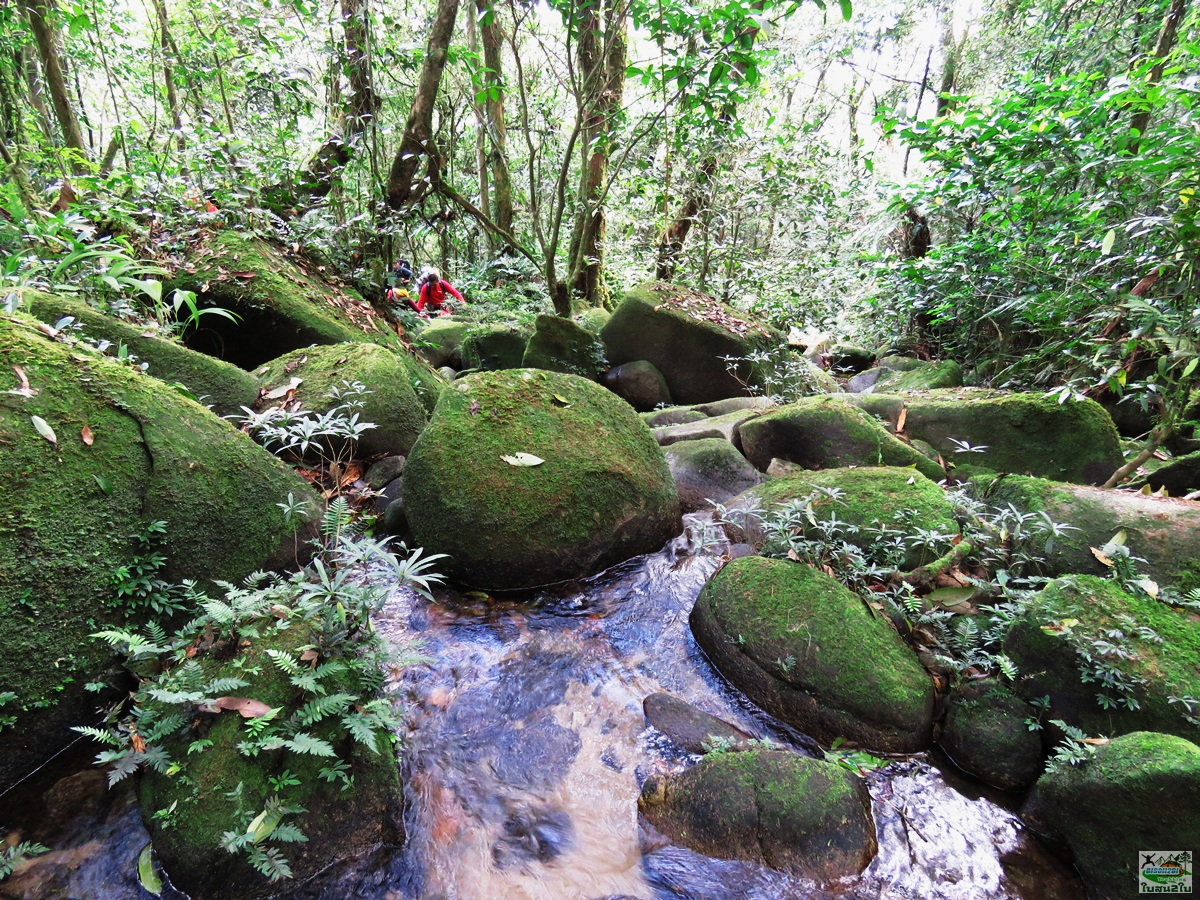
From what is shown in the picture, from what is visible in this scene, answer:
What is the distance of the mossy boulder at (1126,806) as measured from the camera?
6.22 feet

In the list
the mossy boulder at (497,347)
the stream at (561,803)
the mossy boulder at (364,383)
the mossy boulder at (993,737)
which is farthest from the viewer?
the mossy boulder at (497,347)

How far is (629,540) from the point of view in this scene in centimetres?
407

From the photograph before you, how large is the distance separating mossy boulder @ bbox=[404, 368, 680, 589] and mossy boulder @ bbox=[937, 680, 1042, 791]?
2.17m

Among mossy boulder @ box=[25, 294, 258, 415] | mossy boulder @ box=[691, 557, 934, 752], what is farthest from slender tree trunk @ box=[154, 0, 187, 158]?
mossy boulder @ box=[691, 557, 934, 752]

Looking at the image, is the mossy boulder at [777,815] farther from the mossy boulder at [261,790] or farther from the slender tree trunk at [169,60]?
the slender tree trunk at [169,60]

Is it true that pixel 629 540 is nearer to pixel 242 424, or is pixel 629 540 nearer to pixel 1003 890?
pixel 1003 890

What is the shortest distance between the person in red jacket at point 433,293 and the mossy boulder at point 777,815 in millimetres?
9523

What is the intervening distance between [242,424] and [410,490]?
143 centimetres

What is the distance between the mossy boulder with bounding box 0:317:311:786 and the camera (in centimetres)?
216

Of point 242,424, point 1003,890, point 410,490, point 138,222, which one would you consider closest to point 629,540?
point 410,490

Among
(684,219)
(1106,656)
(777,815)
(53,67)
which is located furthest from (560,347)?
(53,67)

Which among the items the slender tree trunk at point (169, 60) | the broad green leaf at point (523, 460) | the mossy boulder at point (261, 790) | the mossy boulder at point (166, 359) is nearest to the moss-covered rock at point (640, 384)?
the broad green leaf at point (523, 460)

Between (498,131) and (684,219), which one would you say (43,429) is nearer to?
(498,131)

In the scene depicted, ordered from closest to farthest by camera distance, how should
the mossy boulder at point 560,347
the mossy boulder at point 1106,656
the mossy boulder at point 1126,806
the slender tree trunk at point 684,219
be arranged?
the mossy boulder at point 1126,806, the mossy boulder at point 1106,656, the mossy boulder at point 560,347, the slender tree trunk at point 684,219
